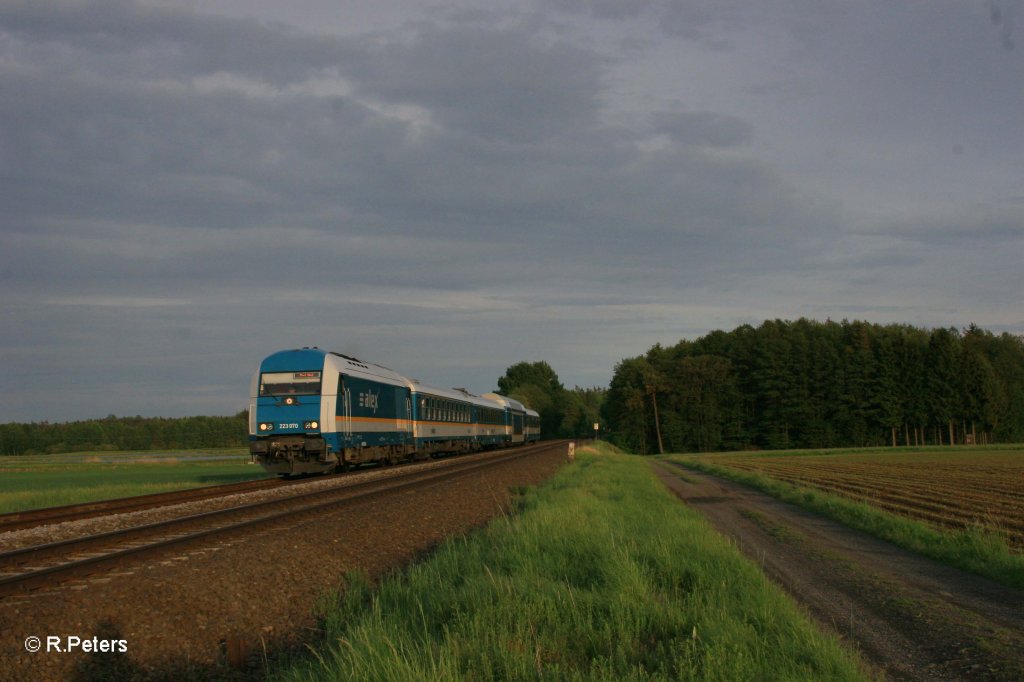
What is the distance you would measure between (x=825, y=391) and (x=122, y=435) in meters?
103

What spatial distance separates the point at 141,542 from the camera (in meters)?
11.5

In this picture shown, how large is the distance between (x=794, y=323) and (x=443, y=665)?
103228mm

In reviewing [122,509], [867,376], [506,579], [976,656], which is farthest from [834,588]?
[867,376]

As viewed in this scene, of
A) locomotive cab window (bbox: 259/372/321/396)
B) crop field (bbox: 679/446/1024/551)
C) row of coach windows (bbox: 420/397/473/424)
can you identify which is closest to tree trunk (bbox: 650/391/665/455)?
row of coach windows (bbox: 420/397/473/424)

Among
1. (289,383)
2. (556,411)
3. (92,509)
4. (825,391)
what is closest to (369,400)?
(289,383)

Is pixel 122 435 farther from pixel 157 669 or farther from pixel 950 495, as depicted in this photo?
Answer: pixel 157 669

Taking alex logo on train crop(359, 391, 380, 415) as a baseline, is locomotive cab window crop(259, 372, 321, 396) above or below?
above

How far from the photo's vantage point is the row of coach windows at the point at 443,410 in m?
36.9

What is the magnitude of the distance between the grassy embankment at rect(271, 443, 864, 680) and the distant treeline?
11816 cm

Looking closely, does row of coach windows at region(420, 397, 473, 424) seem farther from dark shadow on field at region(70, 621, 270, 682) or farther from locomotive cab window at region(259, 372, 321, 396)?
dark shadow on field at region(70, 621, 270, 682)

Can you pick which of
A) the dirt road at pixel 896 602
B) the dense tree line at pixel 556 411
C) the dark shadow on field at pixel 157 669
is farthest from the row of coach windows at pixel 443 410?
the dense tree line at pixel 556 411

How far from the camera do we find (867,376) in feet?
297

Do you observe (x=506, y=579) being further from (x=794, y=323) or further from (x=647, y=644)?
(x=794, y=323)

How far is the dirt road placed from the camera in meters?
6.67
